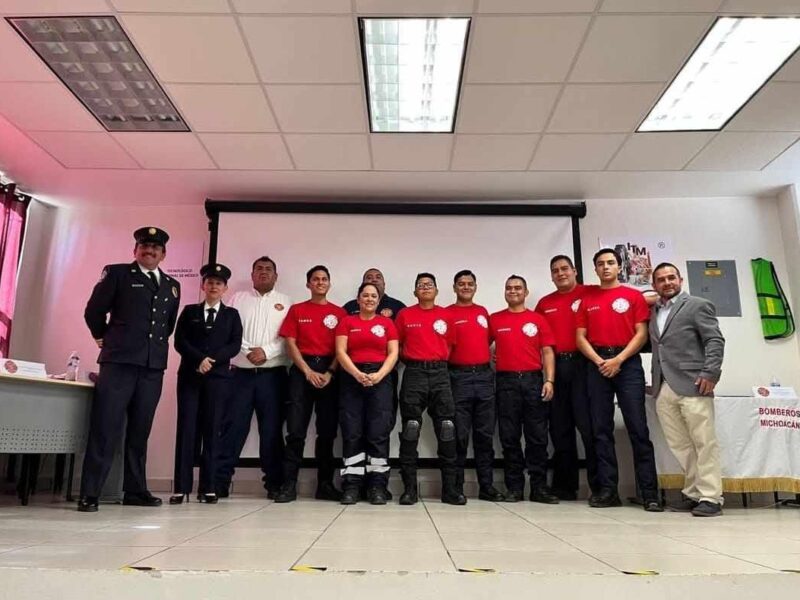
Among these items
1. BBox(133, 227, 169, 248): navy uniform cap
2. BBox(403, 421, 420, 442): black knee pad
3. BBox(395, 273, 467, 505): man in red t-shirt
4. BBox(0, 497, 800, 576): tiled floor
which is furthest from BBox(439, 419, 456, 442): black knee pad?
BBox(133, 227, 169, 248): navy uniform cap

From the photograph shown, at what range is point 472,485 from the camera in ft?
13.7

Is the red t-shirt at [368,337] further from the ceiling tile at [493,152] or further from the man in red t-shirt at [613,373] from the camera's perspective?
the ceiling tile at [493,152]

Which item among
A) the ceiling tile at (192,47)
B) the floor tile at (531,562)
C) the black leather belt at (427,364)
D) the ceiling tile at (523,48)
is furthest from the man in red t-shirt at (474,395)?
the ceiling tile at (192,47)

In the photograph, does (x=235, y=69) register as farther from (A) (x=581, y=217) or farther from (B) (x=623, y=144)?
(A) (x=581, y=217)

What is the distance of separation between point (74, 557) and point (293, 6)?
2.39 metres

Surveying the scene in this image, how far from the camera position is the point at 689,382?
10.0ft

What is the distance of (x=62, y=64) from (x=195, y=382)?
196 cm

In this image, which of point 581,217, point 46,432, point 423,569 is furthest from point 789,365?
point 46,432

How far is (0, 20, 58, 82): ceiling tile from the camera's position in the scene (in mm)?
2822

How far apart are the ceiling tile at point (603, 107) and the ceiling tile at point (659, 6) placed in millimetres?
581

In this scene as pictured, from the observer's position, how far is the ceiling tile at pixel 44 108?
3268 mm

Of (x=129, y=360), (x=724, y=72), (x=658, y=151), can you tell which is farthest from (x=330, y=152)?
(x=724, y=72)

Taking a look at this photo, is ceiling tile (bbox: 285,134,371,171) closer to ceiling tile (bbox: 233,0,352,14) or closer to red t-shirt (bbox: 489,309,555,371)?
ceiling tile (bbox: 233,0,352,14)

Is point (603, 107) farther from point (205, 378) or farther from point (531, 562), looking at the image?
point (205, 378)
